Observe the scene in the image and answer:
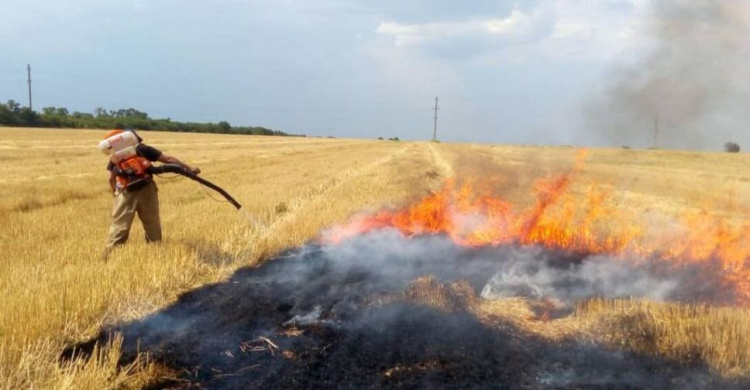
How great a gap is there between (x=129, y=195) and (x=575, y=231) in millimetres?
7565

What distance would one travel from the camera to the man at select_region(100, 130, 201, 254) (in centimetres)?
848

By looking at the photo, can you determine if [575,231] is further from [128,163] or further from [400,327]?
[128,163]

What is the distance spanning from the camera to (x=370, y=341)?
5758 mm

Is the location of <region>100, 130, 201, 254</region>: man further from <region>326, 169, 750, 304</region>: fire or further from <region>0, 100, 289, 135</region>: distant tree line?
<region>0, 100, 289, 135</region>: distant tree line

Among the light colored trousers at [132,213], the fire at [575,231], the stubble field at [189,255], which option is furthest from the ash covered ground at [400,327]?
the light colored trousers at [132,213]

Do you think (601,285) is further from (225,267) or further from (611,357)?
(225,267)

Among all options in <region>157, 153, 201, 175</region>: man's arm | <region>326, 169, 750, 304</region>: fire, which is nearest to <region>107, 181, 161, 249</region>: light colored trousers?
<region>157, 153, 201, 175</region>: man's arm

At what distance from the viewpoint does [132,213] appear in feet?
28.3

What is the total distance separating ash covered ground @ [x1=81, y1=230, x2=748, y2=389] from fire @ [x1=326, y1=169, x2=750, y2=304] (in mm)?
533

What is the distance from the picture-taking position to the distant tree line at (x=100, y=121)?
7038 centimetres

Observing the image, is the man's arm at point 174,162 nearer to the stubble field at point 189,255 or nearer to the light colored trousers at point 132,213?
the light colored trousers at point 132,213

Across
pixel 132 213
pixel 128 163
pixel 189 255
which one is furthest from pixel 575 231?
pixel 128 163

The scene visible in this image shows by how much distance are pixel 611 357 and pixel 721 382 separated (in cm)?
90

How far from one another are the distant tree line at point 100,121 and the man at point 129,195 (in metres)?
42.4
